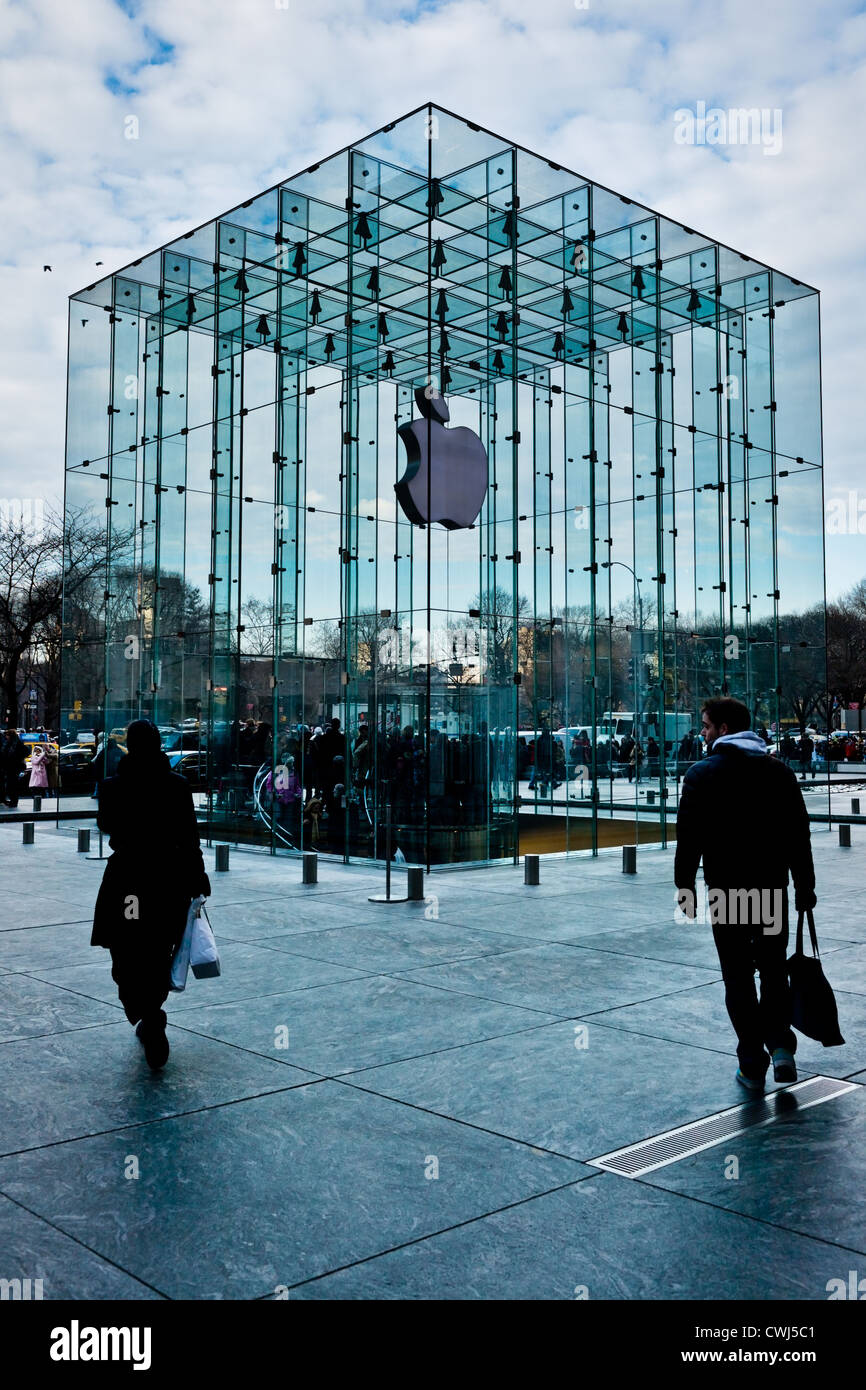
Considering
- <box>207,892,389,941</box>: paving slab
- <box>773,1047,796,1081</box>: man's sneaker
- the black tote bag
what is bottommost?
<box>207,892,389,941</box>: paving slab

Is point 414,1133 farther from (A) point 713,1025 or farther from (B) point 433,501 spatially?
(B) point 433,501

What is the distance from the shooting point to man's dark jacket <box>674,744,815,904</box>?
215 inches

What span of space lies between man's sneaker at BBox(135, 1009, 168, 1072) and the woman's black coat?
0.44 m

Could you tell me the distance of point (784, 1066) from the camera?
18.2 feet

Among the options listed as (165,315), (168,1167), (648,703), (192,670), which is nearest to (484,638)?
(648,703)

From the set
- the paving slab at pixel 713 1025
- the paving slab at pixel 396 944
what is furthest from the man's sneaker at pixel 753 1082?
the paving slab at pixel 396 944

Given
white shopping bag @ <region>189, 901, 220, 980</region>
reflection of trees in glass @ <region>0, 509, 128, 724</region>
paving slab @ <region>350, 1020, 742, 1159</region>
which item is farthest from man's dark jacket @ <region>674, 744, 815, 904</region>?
reflection of trees in glass @ <region>0, 509, 128, 724</region>

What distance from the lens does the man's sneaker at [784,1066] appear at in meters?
5.55

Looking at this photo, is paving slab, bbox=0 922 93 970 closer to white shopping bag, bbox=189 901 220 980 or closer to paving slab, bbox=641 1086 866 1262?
white shopping bag, bbox=189 901 220 980

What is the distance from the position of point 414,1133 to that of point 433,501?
440 inches

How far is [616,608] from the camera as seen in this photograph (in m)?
22.4

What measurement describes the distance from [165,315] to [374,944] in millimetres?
14541

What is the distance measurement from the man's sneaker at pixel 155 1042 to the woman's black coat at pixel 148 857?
0.44 metres
